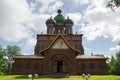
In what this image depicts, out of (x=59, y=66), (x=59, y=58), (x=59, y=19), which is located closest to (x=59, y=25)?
(x=59, y=19)

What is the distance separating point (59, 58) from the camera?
40.7m

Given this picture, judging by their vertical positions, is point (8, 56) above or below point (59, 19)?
below

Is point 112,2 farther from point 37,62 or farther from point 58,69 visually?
point 37,62

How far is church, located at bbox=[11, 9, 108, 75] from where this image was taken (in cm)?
4019

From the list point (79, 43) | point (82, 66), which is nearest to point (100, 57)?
point (82, 66)

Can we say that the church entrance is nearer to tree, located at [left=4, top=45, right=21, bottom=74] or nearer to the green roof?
the green roof

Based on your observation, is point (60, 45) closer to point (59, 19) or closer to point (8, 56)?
point (59, 19)

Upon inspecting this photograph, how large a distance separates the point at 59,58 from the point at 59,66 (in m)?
2.74

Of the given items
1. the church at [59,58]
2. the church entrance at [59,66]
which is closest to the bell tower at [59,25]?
the church at [59,58]

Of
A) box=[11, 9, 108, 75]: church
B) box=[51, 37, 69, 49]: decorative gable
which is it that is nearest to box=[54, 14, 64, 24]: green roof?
box=[11, 9, 108, 75]: church

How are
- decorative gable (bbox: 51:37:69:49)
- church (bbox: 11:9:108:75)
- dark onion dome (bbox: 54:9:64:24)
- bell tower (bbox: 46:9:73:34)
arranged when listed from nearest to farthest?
church (bbox: 11:9:108:75) < decorative gable (bbox: 51:37:69:49) < bell tower (bbox: 46:9:73:34) < dark onion dome (bbox: 54:9:64:24)

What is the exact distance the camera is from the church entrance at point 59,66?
137 feet

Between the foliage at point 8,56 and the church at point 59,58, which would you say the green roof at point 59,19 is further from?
→ the foliage at point 8,56

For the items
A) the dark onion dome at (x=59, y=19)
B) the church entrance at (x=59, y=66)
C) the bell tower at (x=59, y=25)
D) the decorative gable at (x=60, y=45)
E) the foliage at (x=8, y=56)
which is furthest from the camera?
the foliage at (x=8, y=56)
